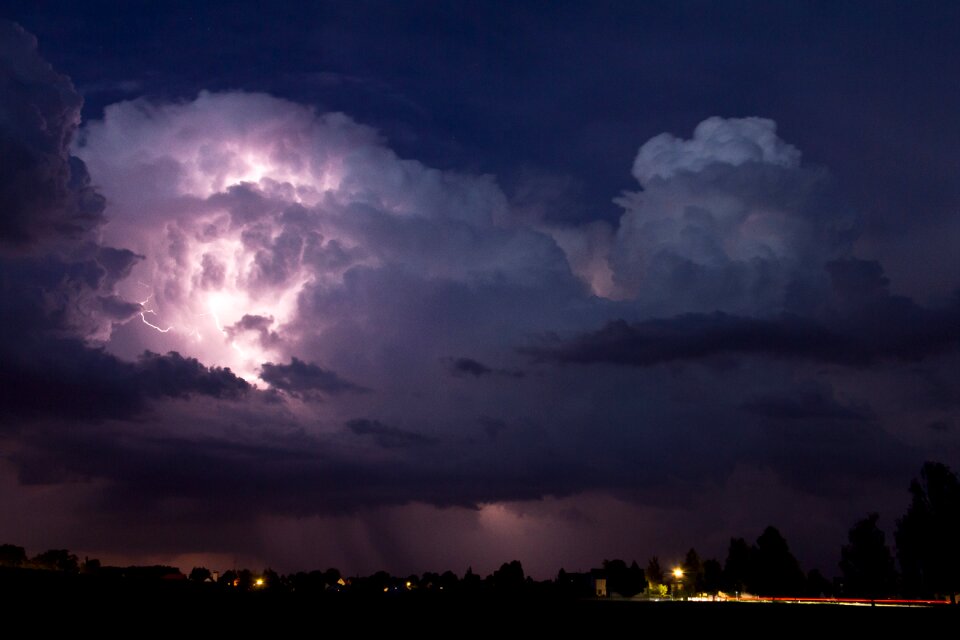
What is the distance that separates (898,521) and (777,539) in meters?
47.1

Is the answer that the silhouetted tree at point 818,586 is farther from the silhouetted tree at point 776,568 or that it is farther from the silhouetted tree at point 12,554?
the silhouetted tree at point 12,554

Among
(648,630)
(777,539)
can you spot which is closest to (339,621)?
(648,630)

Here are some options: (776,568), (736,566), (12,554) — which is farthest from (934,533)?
(12,554)

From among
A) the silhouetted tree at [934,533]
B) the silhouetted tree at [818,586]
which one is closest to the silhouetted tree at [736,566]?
the silhouetted tree at [818,586]

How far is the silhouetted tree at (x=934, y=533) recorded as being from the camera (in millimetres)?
108062

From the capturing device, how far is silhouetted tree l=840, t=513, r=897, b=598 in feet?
419

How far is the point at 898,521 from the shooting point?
4464 inches

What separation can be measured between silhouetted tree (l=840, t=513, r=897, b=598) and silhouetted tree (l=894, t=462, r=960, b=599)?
13.9m

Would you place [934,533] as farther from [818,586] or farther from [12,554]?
[12,554]

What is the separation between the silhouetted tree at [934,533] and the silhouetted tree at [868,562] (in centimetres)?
1388

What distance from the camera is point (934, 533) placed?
109 metres

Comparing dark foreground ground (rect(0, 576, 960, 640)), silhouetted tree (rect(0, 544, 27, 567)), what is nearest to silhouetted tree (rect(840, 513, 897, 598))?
dark foreground ground (rect(0, 576, 960, 640))

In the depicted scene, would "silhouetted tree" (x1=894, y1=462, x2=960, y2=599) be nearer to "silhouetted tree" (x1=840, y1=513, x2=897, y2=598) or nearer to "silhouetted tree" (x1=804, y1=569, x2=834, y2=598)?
"silhouetted tree" (x1=840, y1=513, x2=897, y2=598)

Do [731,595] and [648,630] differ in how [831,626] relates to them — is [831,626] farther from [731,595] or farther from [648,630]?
[731,595]
